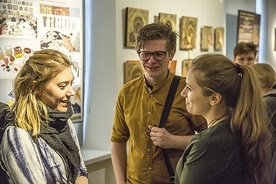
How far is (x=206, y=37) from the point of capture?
13.5 ft

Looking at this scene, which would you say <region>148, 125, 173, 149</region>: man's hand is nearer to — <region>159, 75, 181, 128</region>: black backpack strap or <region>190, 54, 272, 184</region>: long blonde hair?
<region>159, 75, 181, 128</region>: black backpack strap

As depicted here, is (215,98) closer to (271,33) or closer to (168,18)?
(168,18)

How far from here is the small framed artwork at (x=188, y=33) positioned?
3.72 m

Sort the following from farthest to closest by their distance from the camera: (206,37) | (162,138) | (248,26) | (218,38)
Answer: (248,26) → (218,38) → (206,37) → (162,138)

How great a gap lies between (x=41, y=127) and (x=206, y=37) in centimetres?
284

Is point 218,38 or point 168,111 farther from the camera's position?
point 218,38

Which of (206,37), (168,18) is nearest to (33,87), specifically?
(168,18)

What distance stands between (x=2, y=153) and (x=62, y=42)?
1.44 metres

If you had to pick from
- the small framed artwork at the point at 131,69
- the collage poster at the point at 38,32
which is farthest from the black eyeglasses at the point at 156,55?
the small framed artwork at the point at 131,69

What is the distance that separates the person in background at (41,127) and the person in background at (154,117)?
36cm

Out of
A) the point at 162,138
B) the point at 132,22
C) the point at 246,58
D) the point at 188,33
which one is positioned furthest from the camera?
the point at 188,33

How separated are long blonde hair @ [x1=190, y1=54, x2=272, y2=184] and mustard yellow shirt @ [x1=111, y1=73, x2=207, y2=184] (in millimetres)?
529

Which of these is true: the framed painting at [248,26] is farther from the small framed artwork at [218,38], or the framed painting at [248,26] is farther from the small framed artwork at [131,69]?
the small framed artwork at [131,69]

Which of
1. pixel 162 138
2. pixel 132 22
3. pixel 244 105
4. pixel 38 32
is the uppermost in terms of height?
pixel 132 22
